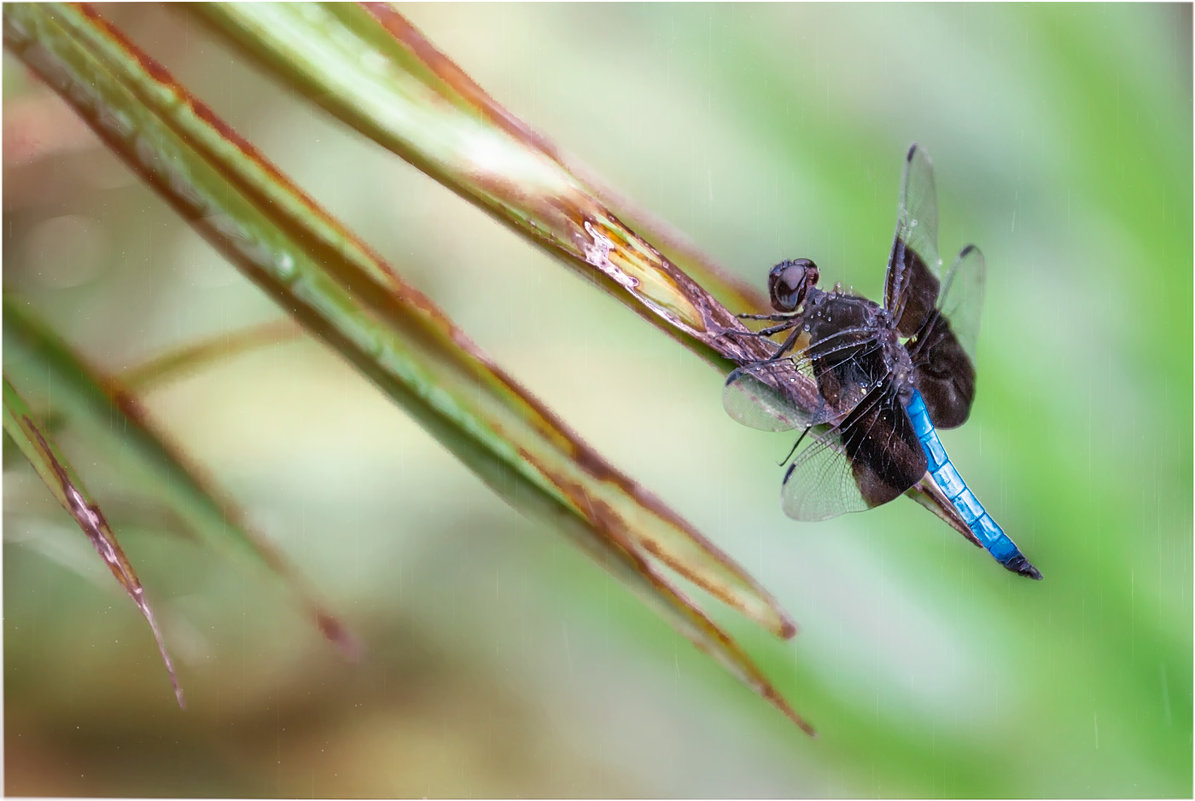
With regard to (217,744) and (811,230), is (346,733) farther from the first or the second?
(811,230)

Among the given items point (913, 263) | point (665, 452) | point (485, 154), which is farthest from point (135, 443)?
point (913, 263)

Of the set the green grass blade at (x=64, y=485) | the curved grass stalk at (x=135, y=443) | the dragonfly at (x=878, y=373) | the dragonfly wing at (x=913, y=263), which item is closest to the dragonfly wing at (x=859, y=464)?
the dragonfly at (x=878, y=373)

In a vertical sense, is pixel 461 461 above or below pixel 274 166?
below

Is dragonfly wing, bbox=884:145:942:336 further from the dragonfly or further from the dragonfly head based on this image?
the dragonfly head

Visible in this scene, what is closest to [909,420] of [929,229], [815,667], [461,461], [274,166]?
[929,229]

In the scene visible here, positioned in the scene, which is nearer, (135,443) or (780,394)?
(780,394)

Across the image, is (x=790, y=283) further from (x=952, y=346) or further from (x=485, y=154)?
(x=485, y=154)
